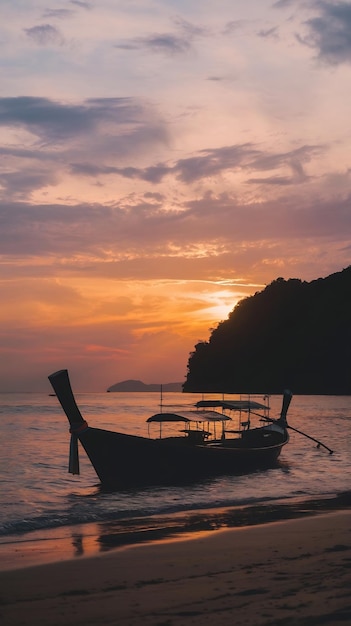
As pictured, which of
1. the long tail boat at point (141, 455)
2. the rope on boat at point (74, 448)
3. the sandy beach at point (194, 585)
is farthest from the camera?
the long tail boat at point (141, 455)

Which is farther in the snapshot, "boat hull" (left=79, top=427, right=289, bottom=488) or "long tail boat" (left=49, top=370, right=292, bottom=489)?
"boat hull" (left=79, top=427, right=289, bottom=488)

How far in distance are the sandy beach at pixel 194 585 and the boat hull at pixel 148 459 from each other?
11.5 m

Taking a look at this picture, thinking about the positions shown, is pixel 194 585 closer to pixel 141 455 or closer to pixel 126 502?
pixel 126 502

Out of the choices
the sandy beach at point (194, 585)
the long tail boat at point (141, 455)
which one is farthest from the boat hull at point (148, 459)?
the sandy beach at point (194, 585)

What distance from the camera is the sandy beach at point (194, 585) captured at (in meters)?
8.77

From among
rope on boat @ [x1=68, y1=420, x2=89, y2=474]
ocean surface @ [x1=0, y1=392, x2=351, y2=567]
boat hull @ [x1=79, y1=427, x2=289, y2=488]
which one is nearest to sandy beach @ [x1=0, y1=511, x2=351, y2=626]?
ocean surface @ [x1=0, y1=392, x2=351, y2=567]

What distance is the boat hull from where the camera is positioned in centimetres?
2630

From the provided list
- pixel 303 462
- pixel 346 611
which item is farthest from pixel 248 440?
pixel 346 611

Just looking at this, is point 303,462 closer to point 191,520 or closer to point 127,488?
point 127,488

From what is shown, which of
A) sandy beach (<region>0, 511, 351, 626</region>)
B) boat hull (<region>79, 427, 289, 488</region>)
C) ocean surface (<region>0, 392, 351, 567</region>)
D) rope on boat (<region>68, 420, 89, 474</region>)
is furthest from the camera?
boat hull (<region>79, 427, 289, 488</region>)

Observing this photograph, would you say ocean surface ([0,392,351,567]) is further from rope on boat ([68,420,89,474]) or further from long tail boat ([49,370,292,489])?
rope on boat ([68,420,89,474])

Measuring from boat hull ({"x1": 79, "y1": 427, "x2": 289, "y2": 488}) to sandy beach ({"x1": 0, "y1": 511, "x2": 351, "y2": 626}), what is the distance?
452 inches

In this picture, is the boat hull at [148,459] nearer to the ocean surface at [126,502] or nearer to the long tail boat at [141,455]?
the long tail boat at [141,455]

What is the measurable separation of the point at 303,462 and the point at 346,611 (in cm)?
3323
